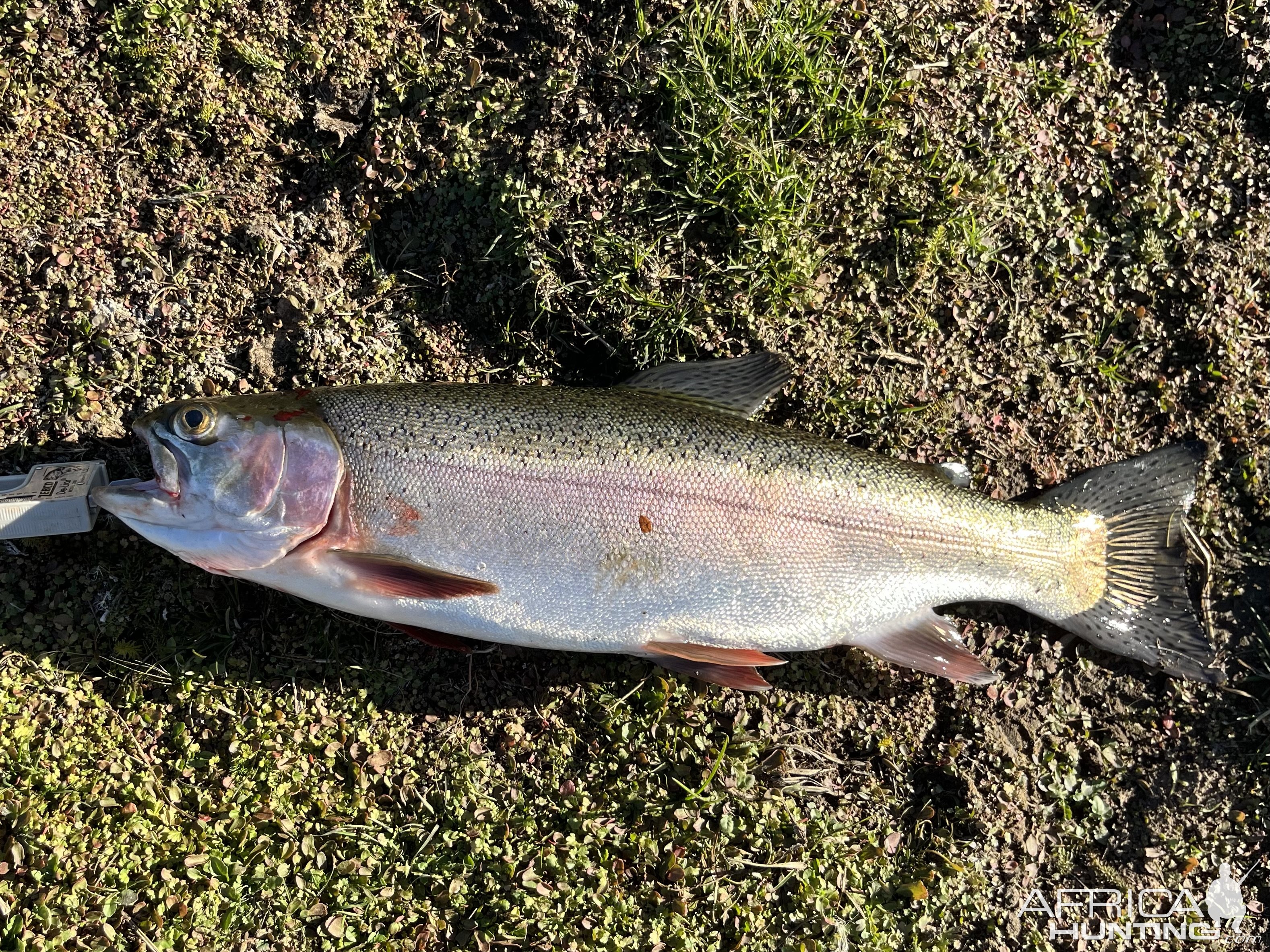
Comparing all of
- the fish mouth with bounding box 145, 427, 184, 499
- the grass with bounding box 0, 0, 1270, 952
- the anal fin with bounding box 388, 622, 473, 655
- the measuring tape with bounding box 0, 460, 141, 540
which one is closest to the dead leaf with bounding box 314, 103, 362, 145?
the grass with bounding box 0, 0, 1270, 952

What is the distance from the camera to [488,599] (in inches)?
115

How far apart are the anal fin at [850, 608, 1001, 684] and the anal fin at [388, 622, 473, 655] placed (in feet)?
5.10

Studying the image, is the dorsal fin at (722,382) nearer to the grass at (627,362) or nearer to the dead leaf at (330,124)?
the grass at (627,362)

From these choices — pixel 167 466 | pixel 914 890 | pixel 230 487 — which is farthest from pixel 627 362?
pixel 914 890

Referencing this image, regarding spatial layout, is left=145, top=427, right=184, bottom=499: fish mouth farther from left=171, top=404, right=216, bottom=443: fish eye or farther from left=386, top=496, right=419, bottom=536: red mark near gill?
left=386, top=496, right=419, bottom=536: red mark near gill

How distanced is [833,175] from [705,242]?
2.14 feet

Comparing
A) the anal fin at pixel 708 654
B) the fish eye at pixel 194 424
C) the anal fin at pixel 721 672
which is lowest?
the anal fin at pixel 721 672

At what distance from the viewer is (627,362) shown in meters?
3.51

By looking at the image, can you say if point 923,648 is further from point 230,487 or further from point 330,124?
point 330,124

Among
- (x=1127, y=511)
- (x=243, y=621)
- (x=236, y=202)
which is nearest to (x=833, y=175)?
(x=1127, y=511)

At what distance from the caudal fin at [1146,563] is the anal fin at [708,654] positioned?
142 cm

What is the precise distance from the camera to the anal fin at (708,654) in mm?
3045

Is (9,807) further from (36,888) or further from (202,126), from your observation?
(202,126)

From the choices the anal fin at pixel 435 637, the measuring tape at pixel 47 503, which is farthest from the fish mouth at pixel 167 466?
the anal fin at pixel 435 637
